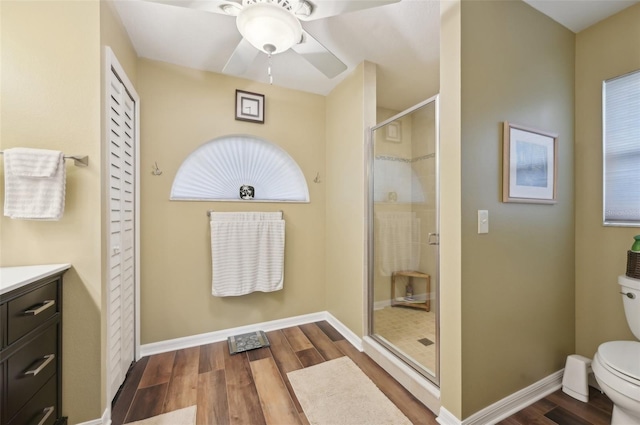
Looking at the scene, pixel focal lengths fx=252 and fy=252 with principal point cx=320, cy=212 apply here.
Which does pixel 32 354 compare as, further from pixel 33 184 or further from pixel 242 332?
pixel 242 332

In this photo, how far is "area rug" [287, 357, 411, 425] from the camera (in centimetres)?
146

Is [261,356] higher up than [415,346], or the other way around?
[415,346]

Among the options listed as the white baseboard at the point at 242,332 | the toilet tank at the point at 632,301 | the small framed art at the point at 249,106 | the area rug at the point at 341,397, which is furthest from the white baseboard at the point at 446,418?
the small framed art at the point at 249,106

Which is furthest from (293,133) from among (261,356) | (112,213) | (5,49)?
(261,356)

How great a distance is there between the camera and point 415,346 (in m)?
2.00

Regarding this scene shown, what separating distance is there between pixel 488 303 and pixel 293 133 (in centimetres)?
222

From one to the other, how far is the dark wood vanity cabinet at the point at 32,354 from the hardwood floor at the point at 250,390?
0.47m

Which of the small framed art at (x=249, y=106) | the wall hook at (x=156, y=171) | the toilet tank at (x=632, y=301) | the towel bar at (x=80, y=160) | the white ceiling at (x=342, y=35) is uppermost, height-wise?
the white ceiling at (x=342, y=35)

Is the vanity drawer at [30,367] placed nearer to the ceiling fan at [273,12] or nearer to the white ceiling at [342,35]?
the ceiling fan at [273,12]

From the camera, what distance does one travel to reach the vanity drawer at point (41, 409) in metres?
1.04

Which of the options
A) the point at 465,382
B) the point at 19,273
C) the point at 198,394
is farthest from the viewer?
the point at 198,394

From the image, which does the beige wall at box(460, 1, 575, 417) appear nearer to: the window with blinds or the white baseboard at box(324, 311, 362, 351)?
the window with blinds

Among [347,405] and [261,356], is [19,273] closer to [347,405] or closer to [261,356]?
[261,356]

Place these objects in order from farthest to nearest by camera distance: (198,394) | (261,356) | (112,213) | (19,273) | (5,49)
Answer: (261,356)
(198,394)
(112,213)
(5,49)
(19,273)
